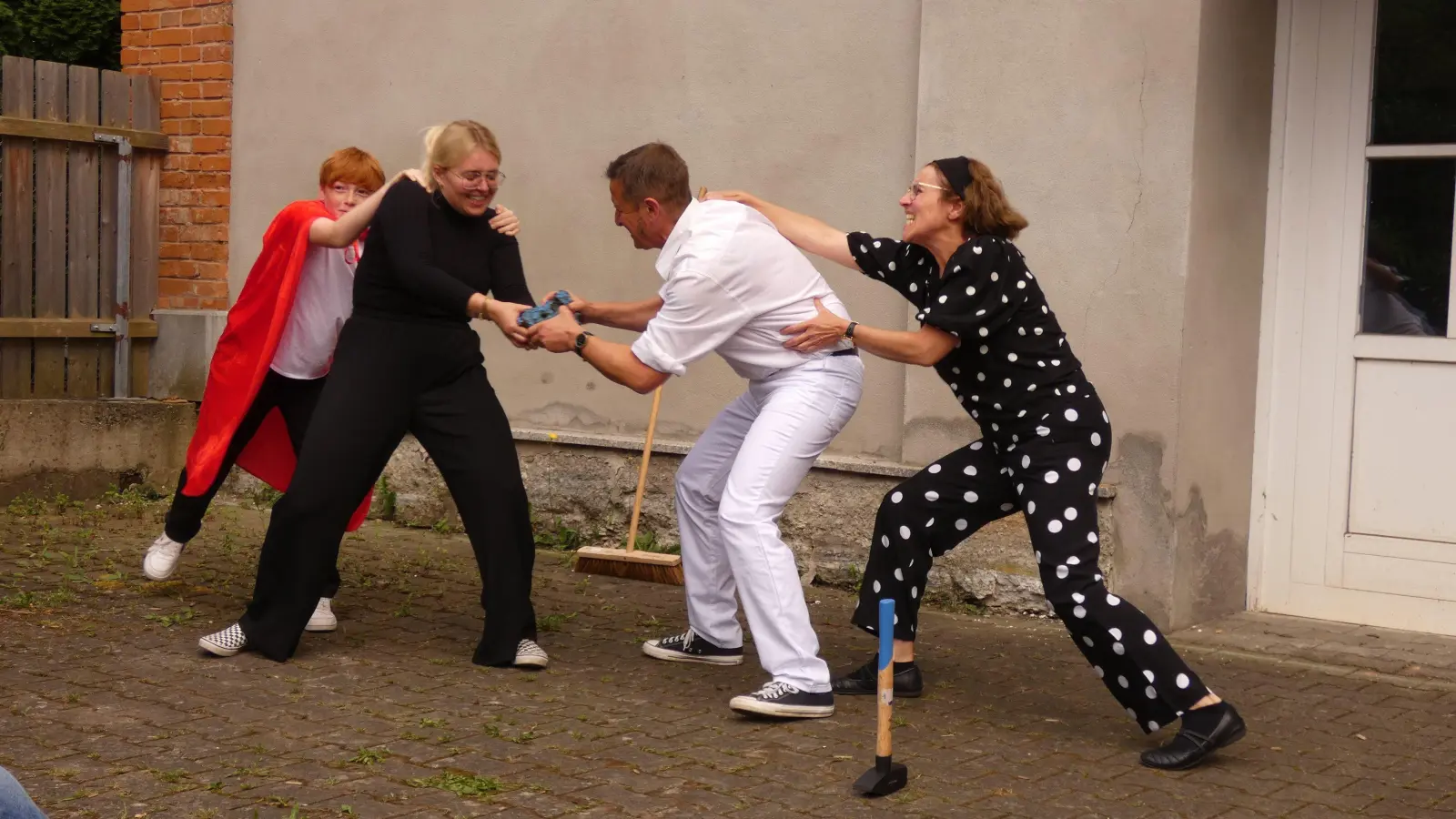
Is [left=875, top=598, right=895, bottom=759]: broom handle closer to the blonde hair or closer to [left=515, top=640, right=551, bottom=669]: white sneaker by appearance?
[left=515, top=640, right=551, bottom=669]: white sneaker

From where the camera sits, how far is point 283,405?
6301 millimetres

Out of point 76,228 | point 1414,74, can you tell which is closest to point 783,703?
point 1414,74

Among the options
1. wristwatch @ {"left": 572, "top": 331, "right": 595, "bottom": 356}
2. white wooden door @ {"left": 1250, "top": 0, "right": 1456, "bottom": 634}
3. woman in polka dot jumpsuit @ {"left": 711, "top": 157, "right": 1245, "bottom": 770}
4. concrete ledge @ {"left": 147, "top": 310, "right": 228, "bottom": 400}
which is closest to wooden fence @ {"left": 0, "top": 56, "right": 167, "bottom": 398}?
concrete ledge @ {"left": 147, "top": 310, "right": 228, "bottom": 400}

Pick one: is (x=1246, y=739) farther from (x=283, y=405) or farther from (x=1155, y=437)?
(x=283, y=405)

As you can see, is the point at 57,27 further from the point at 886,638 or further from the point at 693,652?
the point at 886,638

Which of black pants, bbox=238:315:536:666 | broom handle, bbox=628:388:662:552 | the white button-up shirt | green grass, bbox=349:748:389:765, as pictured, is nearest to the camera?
green grass, bbox=349:748:389:765

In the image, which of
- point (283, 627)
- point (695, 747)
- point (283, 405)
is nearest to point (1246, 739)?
point (695, 747)

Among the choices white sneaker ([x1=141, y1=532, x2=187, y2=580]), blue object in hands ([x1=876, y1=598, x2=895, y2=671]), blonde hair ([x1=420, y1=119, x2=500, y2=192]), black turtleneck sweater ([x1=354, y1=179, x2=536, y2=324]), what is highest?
blonde hair ([x1=420, y1=119, x2=500, y2=192])

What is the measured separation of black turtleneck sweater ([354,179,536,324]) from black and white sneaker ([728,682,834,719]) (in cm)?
166

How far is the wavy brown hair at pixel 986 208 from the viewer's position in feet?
16.1

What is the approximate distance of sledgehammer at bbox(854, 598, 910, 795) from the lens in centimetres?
402

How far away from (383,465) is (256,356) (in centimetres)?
92

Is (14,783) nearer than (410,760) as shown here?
Yes

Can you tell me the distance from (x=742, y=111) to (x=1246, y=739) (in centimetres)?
388
